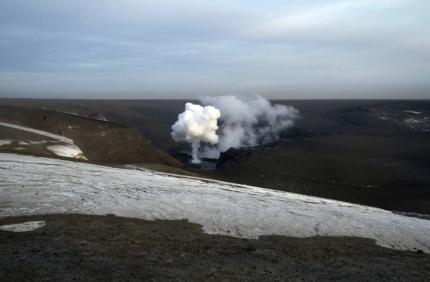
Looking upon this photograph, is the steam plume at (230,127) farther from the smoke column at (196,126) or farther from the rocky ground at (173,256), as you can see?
the rocky ground at (173,256)

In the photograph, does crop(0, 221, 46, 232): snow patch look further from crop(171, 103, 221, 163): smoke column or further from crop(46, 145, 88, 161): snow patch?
crop(171, 103, 221, 163): smoke column

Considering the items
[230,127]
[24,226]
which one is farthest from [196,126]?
[24,226]

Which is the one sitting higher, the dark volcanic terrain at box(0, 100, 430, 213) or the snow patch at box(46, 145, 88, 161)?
the snow patch at box(46, 145, 88, 161)

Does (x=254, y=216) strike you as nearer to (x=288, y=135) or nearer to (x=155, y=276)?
(x=155, y=276)

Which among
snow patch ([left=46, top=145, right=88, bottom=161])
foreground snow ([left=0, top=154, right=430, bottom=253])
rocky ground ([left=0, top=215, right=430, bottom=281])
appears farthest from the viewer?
snow patch ([left=46, top=145, right=88, bottom=161])

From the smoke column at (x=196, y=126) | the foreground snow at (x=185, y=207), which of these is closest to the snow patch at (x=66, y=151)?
the foreground snow at (x=185, y=207)

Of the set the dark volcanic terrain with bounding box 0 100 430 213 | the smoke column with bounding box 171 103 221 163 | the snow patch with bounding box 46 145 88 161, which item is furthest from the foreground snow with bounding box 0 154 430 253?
the smoke column with bounding box 171 103 221 163
